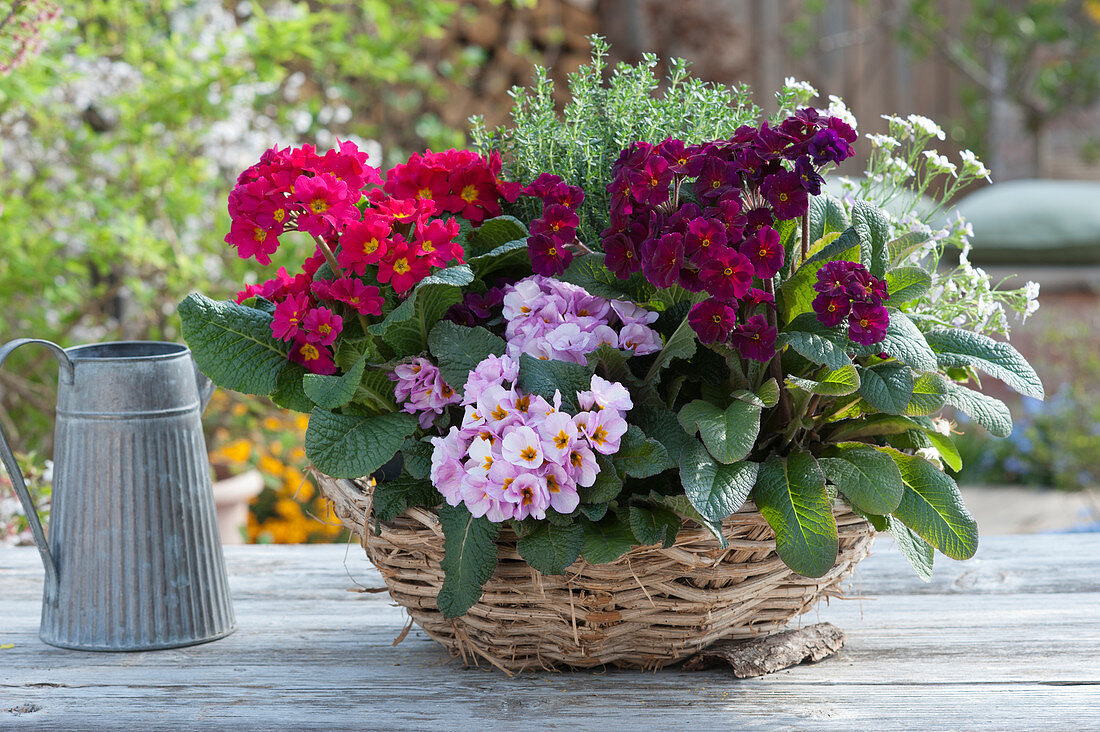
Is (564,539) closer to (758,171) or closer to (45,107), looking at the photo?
(758,171)

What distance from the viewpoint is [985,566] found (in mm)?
1276

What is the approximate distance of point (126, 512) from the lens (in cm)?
100

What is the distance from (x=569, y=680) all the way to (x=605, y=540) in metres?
0.19

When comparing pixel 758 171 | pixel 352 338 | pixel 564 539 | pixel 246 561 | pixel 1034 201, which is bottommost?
pixel 1034 201

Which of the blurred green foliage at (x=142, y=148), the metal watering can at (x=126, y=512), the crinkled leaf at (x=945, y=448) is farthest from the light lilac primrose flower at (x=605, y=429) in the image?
the blurred green foliage at (x=142, y=148)

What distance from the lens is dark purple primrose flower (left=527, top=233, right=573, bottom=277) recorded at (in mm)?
861

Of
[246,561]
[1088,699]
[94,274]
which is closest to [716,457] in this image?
[1088,699]

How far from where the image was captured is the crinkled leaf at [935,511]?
2.80 ft

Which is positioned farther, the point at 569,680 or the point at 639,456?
the point at 569,680

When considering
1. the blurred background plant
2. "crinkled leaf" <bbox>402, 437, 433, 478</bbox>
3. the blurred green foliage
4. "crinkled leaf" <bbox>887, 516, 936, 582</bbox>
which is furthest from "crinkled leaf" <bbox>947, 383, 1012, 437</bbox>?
the blurred green foliage

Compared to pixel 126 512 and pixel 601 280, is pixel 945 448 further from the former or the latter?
pixel 126 512

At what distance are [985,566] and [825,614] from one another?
0.89 ft

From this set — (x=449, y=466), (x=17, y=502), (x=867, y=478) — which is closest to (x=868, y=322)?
→ (x=867, y=478)

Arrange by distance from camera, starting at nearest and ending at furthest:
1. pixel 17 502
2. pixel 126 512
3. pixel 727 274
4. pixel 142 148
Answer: pixel 727 274 < pixel 126 512 < pixel 17 502 < pixel 142 148
